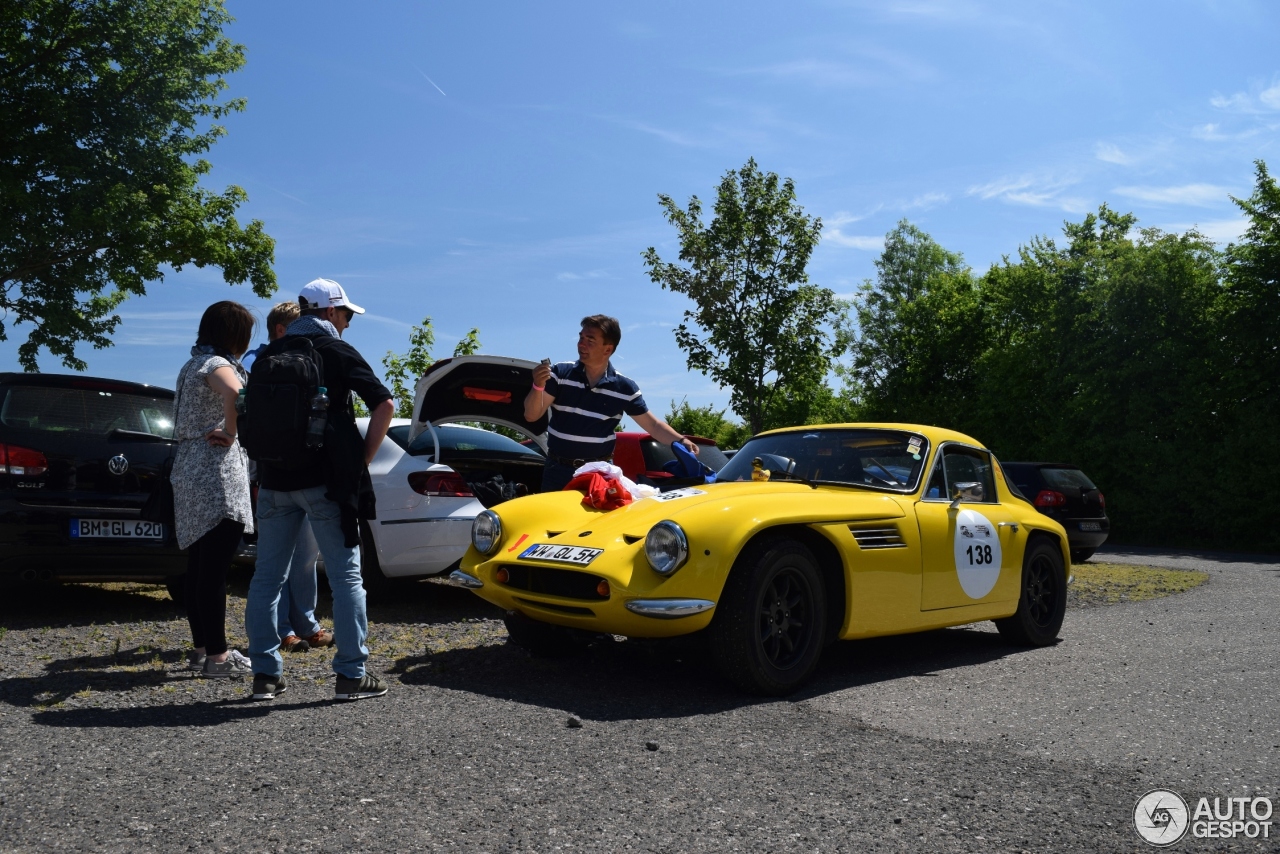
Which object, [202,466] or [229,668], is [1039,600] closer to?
[229,668]

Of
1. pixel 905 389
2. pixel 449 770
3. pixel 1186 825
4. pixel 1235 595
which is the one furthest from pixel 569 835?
pixel 905 389

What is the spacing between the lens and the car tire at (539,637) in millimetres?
5809

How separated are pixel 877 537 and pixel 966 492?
3.84 ft

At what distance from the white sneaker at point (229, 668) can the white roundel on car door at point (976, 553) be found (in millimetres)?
4021

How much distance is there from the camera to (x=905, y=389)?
39.1 metres

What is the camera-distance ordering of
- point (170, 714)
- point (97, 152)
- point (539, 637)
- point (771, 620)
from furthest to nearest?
point (97, 152), point (539, 637), point (771, 620), point (170, 714)

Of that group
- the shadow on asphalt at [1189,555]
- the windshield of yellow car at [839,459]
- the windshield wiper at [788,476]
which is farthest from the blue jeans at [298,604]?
the shadow on asphalt at [1189,555]

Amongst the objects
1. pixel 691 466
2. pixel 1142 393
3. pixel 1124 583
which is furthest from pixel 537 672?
pixel 1142 393

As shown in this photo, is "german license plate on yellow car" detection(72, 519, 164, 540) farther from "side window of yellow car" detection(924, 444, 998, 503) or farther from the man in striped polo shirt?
"side window of yellow car" detection(924, 444, 998, 503)

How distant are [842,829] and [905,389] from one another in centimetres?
3732

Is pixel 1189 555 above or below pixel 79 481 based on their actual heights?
below

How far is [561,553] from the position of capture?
16.7 ft

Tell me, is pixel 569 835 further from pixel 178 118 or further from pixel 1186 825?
pixel 178 118

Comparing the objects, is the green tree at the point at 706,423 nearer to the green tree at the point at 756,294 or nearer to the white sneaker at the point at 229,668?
the green tree at the point at 756,294
